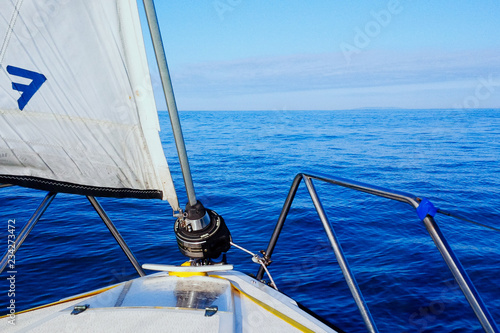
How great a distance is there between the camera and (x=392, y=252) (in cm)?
623

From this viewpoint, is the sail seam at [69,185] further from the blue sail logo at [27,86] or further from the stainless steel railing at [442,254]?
the stainless steel railing at [442,254]

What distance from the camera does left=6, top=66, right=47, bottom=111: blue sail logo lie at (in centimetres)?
198

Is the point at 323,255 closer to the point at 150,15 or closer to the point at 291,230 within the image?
the point at 291,230

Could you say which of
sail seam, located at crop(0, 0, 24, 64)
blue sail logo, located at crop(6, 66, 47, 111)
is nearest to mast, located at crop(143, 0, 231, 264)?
blue sail logo, located at crop(6, 66, 47, 111)

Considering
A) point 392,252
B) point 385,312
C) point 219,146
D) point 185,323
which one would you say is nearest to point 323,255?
point 392,252

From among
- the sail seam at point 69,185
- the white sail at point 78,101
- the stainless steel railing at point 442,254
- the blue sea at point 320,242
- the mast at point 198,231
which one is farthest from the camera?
the blue sea at point 320,242

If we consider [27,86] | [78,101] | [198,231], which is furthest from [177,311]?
[27,86]

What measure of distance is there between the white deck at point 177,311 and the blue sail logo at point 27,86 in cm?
107

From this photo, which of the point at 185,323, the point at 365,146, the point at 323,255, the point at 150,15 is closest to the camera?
the point at 185,323

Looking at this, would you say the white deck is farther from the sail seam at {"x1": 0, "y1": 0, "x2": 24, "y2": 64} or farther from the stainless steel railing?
the sail seam at {"x1": 0, "y1": 0, "x2": 24, "y2": 64}

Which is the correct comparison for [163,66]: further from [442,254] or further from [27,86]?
[442,254]

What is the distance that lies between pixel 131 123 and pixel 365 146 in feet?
58.7

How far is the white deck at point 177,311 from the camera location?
179 centimetres

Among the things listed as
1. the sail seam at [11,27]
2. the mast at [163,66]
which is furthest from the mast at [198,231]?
the sail seam at [11,27]
